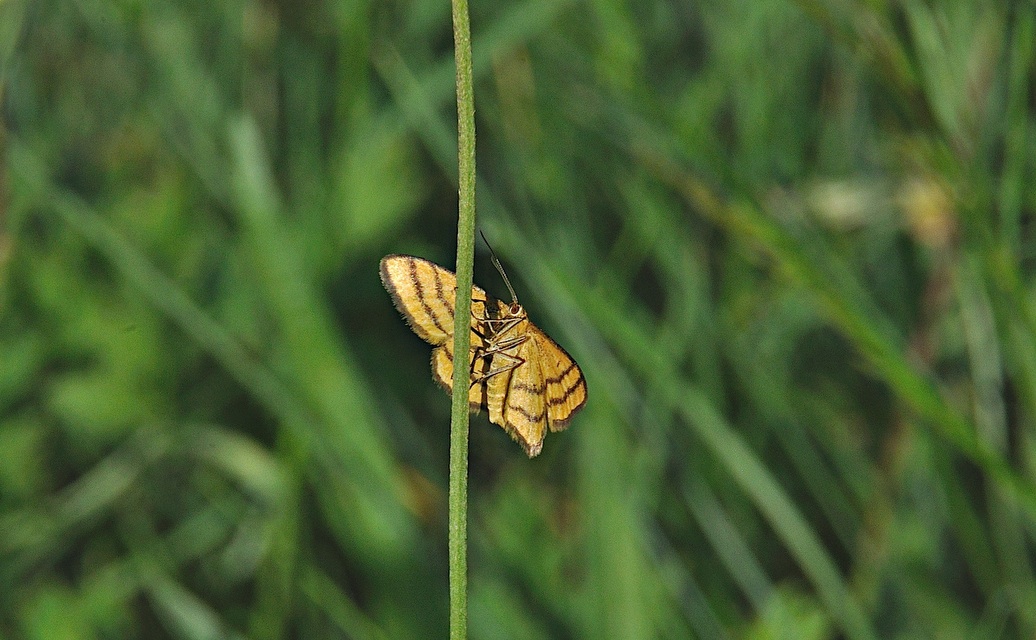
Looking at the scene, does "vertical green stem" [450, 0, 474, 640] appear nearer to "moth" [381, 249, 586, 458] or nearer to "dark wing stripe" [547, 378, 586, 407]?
"moth" [381, 249, 586, 458]

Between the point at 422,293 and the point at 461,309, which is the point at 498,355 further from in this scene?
the point at 461,309

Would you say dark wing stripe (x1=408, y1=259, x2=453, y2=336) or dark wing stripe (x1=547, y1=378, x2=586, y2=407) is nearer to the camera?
dark wing stripe (x1=408, y1=259, x2=453, y2=336)

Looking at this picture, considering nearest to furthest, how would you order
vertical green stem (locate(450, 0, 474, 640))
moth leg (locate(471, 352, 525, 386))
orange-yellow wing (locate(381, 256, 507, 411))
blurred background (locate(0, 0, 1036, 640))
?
1. vertical green stem (locate(450, 0, 474, 640))
2. orange-yellow wing (locate(381, 256, 507, 411))
3. moth leg (locate(471, 352, 525, 386))
4. blurred background (locate(0, 0, 1036, 640))

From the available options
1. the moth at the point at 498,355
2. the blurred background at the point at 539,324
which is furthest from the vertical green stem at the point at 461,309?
the blurred background at the point at 539,324

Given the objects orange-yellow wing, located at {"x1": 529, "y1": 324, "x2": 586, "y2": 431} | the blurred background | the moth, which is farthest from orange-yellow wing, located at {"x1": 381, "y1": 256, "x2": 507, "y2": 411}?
the blurred background

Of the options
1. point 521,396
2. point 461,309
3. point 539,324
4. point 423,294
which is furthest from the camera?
point 539,324

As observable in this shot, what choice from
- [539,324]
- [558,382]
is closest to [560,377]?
[558,382]

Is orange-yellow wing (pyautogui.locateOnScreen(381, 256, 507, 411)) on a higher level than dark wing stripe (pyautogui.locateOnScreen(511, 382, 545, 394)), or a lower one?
higher
